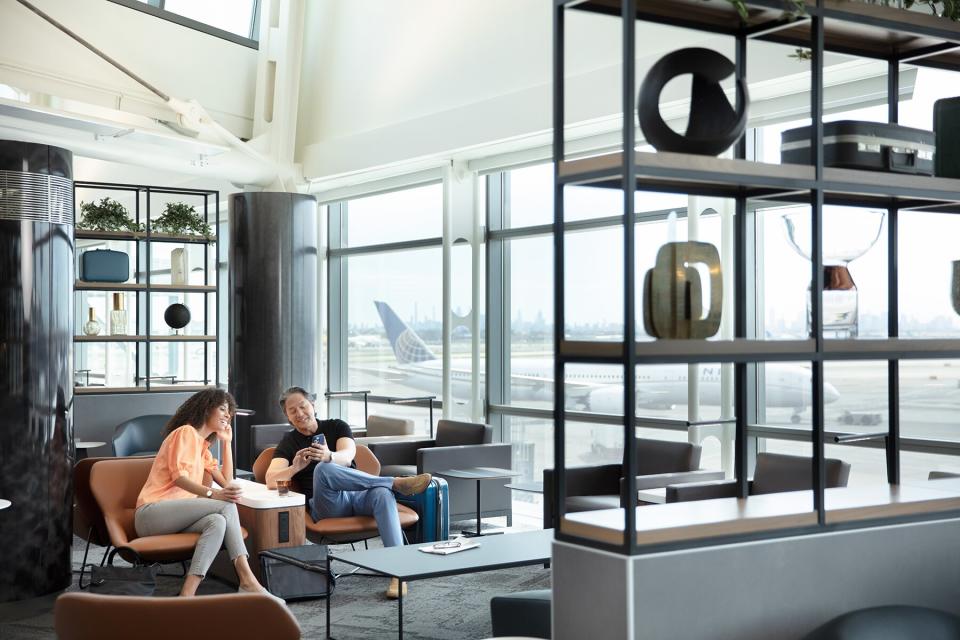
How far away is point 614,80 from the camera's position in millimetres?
7730

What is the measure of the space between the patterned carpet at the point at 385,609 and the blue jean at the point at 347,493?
392 millimetres

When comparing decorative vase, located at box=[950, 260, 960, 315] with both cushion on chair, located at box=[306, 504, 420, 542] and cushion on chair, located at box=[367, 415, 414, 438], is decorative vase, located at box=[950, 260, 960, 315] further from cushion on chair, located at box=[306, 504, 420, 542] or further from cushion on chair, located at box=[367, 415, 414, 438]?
cushion on chair, located at box=[367, 415, 414, 438]

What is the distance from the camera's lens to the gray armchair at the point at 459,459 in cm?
777

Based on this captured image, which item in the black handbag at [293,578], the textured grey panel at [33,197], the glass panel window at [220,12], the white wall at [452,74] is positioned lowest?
the black handbag at [293,578]

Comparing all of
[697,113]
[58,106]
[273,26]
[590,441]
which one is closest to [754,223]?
[590,441]

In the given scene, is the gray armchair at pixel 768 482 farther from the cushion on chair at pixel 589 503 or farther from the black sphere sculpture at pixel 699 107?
the black sphere sculpture at pixel 699 107

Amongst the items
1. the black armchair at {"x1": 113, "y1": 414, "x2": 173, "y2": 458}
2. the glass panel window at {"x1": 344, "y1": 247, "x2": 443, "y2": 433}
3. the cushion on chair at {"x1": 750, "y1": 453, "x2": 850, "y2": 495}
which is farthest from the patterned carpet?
the glass panel window at {"x1": 344, "y1": 247, "x2": 443, "y2": 433}

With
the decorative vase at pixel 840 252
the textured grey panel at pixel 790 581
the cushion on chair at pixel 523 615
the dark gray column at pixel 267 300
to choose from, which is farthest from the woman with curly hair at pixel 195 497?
the dark gray column at pixel 267 300

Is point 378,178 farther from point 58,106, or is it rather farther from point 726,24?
point 726,24

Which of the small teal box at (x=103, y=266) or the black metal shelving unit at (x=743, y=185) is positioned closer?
the black metal shelving unit at (x=743, y=185)

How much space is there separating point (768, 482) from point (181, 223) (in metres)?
5.79

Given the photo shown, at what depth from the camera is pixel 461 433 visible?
27.9ft

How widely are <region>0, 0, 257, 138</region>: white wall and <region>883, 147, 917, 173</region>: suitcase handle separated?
7979 millimetres

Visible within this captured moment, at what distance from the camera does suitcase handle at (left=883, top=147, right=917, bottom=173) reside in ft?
11.2
